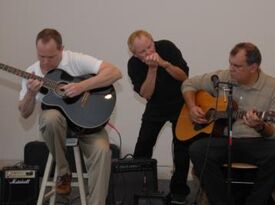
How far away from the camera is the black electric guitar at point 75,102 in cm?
298

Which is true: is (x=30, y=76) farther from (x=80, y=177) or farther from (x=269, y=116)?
Result: (x=269, y=116)

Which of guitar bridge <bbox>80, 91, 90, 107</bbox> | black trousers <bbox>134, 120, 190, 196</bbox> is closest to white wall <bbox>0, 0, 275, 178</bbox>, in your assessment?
black trousers <bbox>134, 120, 190, 196</bbox>

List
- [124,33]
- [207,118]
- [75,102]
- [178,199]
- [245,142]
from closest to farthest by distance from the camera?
[75,102] < [245,142] < [207,118] < [178,199] < [124,33]

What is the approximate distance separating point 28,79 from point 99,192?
0.82 metres

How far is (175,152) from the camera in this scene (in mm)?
3584

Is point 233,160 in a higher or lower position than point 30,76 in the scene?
lower

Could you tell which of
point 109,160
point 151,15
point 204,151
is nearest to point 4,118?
point 151,15

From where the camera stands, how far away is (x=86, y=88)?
3039 millimetres

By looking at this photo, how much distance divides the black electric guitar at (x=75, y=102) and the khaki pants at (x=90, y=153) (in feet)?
0.21

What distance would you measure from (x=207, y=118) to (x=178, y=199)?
0.66 metres

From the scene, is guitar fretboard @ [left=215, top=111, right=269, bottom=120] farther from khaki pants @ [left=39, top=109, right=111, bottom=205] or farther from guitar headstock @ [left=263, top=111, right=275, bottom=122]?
khaki pants @ [left=39, top=109, right=111, bottom=205]

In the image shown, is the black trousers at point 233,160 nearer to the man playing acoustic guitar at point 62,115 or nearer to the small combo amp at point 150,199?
the small combo amp at point 150,199

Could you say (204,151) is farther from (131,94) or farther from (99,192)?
(131,94)

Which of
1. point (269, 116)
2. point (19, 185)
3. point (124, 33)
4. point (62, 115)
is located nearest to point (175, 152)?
point (269, 116)
